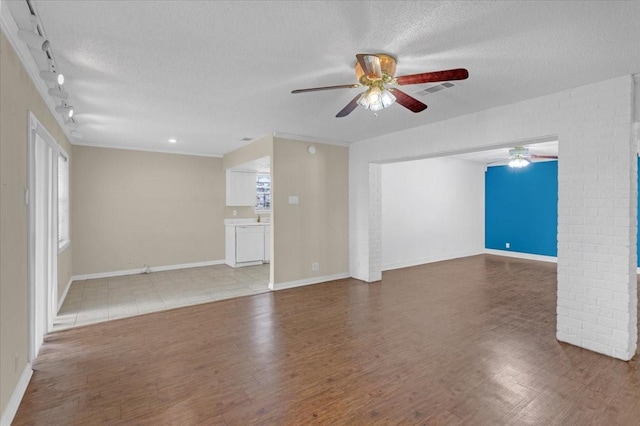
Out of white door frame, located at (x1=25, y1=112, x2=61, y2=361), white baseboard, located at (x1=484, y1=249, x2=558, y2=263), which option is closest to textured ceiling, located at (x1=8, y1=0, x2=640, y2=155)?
white door frame, located at (x1=25, y1=112, x2=61, y2=361)

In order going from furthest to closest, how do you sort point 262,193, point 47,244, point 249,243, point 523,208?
point 262,193 → point 523,208 → point 249,243 → point 47,244

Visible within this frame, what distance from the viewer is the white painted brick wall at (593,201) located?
2.85 metres

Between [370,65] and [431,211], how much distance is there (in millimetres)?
5973

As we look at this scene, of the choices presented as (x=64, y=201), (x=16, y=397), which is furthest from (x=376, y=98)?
(x=64, y=201)

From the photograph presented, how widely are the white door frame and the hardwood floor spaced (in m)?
0.24

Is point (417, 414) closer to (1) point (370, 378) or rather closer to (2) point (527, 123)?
(1) point (370, 378)

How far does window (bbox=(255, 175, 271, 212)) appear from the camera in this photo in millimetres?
8156

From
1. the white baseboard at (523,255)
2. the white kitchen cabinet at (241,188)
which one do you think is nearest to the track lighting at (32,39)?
the white kitchen cabinet at (241,188)

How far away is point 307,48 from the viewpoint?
7.72 feet

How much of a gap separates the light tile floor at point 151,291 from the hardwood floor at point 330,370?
0.35 m

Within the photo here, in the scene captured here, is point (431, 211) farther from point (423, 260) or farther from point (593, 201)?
point (593, 201)

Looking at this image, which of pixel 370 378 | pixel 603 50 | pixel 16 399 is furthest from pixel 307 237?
pixel 603 50

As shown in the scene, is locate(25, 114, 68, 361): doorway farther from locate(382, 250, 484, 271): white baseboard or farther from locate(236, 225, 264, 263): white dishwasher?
locate(382, 250, 484, 271): white baseboard

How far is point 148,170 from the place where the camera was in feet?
21.6
